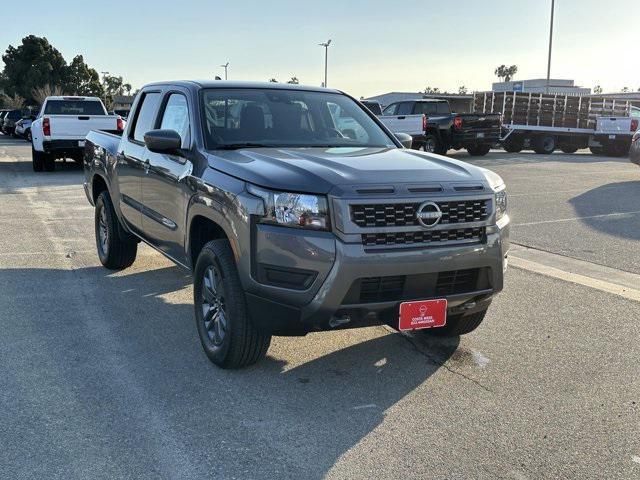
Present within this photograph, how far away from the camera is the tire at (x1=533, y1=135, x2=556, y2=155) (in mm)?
25031

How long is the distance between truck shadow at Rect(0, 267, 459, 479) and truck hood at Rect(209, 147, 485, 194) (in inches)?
50.5

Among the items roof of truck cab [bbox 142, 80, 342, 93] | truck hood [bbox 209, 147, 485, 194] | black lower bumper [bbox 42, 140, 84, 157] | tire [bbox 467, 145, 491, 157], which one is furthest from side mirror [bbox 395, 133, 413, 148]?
tire [bbox 467, 145, 491, 157]

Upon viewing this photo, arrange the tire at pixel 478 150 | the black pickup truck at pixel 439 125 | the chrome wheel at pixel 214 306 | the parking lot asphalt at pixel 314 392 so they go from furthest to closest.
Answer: the tire at pixel 478 150 < the black pickup truck at pixel 439 125 < the chrome wheel at pixel 214 306 < the parking lot asphalt at pixel 314 392

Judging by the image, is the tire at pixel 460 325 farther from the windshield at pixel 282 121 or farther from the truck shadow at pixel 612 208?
the truck shadow at pixel 612 208

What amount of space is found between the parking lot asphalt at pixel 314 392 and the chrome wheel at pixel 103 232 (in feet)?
1.27

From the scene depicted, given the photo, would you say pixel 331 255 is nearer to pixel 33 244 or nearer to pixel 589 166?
pixel 33 244

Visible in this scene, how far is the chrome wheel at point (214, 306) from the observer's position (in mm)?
4164

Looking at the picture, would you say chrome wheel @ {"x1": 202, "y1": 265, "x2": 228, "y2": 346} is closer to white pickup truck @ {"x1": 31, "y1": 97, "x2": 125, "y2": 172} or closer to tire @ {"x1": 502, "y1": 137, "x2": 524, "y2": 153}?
white pickup truck @ {"x1": 31, "y1": 97, "x2": 125, "y2": 172}

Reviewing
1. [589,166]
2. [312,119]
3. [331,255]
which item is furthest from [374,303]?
[589,166]

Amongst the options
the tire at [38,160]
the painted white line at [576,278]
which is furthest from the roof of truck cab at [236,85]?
the tire at [38,160]

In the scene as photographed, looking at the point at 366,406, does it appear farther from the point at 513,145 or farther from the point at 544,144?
the point at 544,144

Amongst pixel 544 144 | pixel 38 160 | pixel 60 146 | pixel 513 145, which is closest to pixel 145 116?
pixel 60 146

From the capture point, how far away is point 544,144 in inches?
988

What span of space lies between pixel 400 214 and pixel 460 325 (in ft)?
4.74
